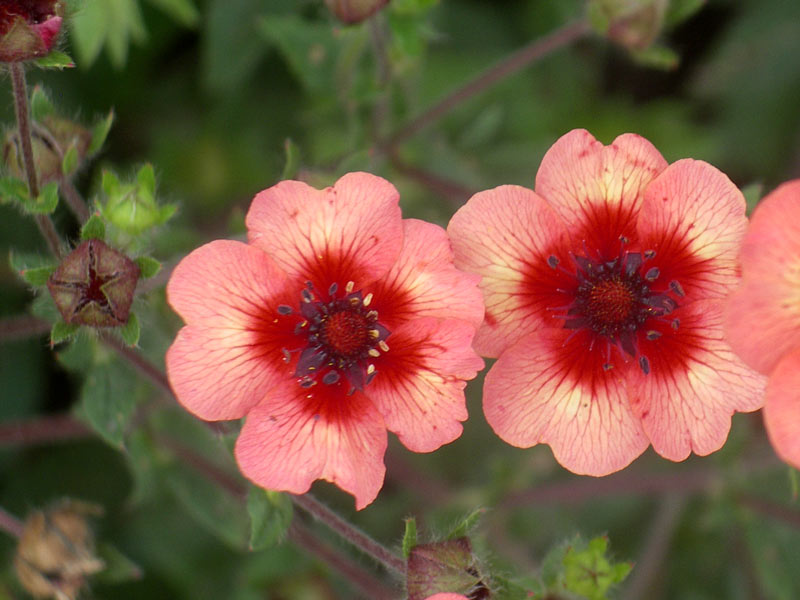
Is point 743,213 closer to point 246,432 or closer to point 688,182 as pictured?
point 688,182

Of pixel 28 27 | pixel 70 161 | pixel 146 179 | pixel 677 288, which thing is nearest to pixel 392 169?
pixel 146 179

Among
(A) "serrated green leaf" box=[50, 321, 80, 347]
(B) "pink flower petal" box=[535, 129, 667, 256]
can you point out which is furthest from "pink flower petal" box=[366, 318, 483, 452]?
(A) "serrated green leaf" box=[50, 321, 80, 347]

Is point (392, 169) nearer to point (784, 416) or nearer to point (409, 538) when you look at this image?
point (409, 538)

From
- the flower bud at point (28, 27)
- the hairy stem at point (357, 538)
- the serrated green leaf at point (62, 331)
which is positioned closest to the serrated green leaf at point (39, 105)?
the flower bud at point (28, 27)

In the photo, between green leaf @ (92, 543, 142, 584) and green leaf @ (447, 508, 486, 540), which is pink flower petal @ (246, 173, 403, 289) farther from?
green leaf @ (92, 543, 142, 584)

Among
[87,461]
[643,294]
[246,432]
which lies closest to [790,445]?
[643,294]
